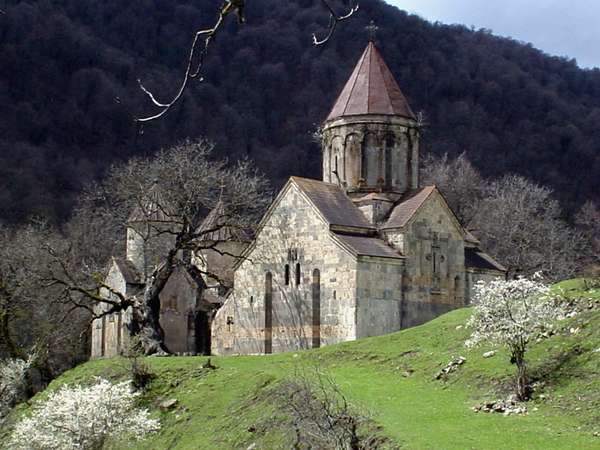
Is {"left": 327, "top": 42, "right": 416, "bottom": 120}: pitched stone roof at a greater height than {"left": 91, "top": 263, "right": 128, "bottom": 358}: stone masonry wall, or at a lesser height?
greater

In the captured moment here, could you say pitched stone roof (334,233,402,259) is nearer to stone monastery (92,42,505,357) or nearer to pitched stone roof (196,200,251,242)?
stone monastery (92,42,505,357)

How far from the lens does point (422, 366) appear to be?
25812 millimetres

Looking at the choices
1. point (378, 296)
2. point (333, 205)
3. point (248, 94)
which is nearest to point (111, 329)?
point (333, 205)

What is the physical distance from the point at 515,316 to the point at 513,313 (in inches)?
7.0

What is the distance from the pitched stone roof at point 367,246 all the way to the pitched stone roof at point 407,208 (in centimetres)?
78

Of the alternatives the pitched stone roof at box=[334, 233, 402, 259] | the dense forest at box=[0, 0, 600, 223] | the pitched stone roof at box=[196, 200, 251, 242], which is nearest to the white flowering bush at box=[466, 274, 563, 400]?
the pitched stone roof at box=[334, 233, 402, 259]

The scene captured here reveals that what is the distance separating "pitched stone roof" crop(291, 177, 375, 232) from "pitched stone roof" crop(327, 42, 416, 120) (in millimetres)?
2967

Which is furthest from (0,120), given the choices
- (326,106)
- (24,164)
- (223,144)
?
(326,106)

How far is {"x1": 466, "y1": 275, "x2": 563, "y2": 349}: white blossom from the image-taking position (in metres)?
22.1

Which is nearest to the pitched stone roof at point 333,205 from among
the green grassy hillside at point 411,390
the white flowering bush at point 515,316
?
the green grassy hillside at point 411,390

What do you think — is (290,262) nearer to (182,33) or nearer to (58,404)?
(58,404)

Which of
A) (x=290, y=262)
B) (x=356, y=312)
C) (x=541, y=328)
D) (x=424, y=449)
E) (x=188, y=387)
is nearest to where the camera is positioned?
(x=424, y=449)

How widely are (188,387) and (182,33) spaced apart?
7529cm

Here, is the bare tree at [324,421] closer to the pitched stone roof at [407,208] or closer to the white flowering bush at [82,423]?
the white flowering bush at [82,423]
